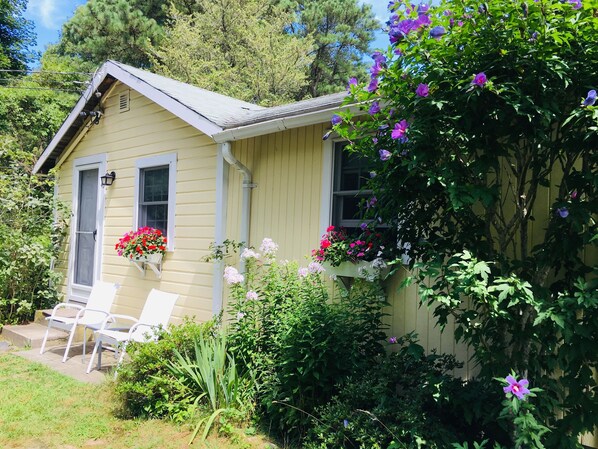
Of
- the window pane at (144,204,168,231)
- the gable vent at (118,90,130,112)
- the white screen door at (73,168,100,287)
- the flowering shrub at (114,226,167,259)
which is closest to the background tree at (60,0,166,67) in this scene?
the white screen door at (73,168,100,287)

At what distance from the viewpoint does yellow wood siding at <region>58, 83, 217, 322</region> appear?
585 centimetres

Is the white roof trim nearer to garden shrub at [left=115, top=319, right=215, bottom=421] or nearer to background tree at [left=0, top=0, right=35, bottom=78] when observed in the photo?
garden shrub at [left=115, top=319, right=215, bottom=421]

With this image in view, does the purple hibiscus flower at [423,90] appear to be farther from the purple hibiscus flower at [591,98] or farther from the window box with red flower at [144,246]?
the window box with red flower at [144,246]

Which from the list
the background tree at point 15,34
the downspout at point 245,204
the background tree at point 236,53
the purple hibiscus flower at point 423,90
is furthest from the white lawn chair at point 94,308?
the background tree at point 15,34

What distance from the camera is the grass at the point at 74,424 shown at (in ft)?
11.8

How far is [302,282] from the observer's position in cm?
421

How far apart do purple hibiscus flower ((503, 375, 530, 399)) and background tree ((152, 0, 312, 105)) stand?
16.2 metres

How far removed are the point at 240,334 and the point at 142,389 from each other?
923 mm

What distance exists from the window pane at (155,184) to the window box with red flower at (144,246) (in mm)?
543

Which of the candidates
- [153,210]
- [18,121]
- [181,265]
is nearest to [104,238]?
[153,210]

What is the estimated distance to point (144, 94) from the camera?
6488mm

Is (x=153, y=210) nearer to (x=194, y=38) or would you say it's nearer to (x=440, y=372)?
(x=440, y=372)

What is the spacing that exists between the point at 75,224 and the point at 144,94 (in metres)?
2.86

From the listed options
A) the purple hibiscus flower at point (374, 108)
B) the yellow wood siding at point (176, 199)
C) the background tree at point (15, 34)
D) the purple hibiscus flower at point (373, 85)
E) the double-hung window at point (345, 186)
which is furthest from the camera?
the background tree at point (15, 34)
